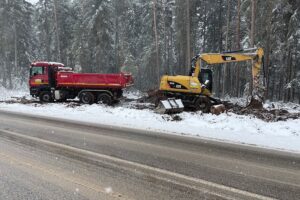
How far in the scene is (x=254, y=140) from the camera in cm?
1048

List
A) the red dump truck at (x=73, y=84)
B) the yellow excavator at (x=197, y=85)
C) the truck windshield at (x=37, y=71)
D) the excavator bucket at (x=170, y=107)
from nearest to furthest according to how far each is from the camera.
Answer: the excavator bucket at (x=170, y=107) < the yellow excavator at (x=197, y=85) < the red dump truck at (x=73, y=84) < the truck windshield at (x=37, y=71)

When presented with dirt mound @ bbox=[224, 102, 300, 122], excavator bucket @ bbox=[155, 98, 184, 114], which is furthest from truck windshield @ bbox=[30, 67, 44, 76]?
dirt mound @ bbox=[224, 102, 300, 122]

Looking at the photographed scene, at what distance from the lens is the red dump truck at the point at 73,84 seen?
70.7 ft

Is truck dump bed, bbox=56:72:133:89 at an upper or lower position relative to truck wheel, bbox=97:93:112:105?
upper

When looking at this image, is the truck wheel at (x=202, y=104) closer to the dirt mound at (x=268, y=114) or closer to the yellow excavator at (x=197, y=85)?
the yellow excavator at (x=197, y=85)

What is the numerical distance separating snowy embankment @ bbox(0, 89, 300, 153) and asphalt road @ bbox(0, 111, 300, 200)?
45.2 inches

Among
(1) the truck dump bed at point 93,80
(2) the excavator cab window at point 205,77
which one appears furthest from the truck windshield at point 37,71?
(2) the excavator cab window at point 205,77

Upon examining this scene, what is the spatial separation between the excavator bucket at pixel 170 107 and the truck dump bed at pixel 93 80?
5.15 meters

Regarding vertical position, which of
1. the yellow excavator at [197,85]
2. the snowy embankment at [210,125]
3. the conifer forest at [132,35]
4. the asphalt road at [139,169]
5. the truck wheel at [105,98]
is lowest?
the snowy embankment at [210,125]

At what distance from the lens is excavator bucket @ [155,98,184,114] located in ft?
54.4

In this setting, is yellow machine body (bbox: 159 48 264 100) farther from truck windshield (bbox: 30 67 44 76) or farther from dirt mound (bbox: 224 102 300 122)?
truck windshield (bbox: 30 67 44 76)

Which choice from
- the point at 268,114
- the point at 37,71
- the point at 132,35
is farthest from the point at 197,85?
the point at 132,35

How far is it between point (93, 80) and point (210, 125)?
10544mm

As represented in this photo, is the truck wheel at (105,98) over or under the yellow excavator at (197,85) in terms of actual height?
under
